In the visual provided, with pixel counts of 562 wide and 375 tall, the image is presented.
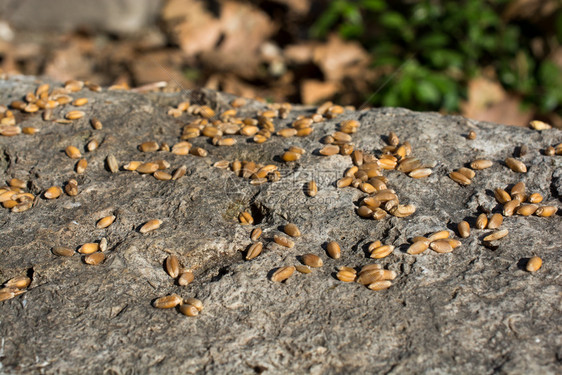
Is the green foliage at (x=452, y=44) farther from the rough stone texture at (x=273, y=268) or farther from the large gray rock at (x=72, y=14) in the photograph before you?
the rough stone texture at (x=273, y=268)

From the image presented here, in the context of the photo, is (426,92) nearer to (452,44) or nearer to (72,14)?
(452,44)

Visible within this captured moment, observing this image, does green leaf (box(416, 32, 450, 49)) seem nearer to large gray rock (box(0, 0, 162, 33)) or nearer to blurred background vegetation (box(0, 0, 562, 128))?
blurred background vegetation (box(0, 0, 562, 128))

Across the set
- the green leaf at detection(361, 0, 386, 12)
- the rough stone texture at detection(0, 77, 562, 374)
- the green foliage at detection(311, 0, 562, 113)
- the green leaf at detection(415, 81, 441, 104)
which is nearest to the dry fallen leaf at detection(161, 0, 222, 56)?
the green foliage at detection(311, 0, 562, 113)

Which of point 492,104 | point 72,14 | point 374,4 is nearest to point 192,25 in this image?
point 72,14

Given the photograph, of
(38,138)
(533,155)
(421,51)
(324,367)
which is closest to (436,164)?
(533,155)

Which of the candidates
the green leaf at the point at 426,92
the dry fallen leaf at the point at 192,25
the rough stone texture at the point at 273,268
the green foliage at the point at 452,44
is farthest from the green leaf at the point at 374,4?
the rough stone texture at the point at 273,268

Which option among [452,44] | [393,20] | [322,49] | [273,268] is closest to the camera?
[273,268]
